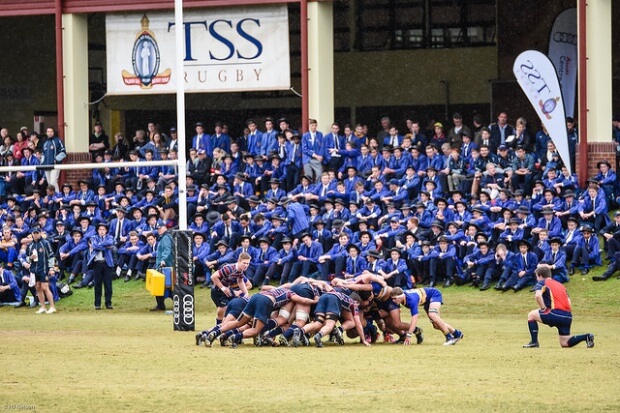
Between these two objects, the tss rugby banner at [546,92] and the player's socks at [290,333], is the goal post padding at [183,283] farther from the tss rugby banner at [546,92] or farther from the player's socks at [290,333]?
the tss rugby banner at [546,92]

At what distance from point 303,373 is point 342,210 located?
13741 millimetres

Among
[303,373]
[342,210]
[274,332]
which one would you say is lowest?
[303,373]

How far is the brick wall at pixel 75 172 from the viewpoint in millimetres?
34812

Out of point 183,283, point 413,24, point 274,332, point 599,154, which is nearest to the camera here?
point 274,332

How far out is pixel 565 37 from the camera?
31.7 meters

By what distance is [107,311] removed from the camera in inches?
1111

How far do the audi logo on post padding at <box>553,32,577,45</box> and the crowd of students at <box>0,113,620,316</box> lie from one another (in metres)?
2.57

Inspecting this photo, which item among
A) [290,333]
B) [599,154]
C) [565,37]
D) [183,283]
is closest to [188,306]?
[183,283]

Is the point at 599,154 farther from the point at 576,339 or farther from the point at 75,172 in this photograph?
the point at 75,172

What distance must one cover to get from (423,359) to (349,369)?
5.19 ft

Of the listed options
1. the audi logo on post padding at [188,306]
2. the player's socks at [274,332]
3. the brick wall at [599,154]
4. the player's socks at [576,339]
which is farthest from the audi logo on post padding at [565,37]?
the player's socks at [274,332]

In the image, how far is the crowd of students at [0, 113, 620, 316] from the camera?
27.7m

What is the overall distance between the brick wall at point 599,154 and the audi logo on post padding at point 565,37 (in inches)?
122

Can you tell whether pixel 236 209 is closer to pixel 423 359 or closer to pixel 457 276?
pixel 457 276
